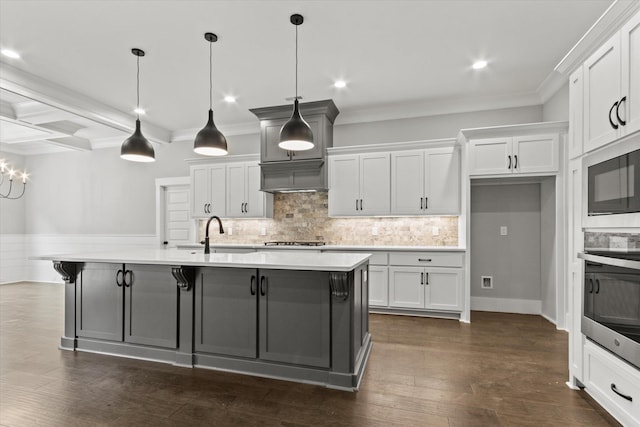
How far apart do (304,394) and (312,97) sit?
150 inches

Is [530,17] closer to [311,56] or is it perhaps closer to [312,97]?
[311,56]

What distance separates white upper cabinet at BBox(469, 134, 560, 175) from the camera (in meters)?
3.86

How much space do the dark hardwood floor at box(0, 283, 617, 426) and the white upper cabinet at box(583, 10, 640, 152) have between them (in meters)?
1.80

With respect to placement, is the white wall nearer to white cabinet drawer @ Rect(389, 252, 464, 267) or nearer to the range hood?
white cabinet drawer @ Rect(389, 252, 464, 267)

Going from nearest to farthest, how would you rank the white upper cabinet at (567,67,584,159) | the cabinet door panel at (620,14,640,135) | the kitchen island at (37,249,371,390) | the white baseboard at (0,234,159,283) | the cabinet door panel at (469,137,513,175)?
the cabinet door panel at (620,14,640,135), the white upper cabinet at (567,67,584,159), the kitchen island at (37,249,371,390), the cabinet door panel at (469,137,513,175), the white baseboard at (0,234,159,283)

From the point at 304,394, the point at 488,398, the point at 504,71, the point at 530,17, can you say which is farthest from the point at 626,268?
the point at 504,71

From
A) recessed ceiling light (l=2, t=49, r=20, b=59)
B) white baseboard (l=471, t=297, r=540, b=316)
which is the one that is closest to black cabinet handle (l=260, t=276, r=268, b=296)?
white baseboard (l=471, t=297, r=540, b=316)

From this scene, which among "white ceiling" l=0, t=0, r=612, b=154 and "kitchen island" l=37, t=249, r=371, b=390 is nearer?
"kitchen island" l=37, t=249, r=371, b=390

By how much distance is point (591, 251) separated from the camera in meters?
2.17

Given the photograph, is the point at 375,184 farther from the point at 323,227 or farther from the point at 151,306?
the point at 151,306

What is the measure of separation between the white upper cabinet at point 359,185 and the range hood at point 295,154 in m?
0.20

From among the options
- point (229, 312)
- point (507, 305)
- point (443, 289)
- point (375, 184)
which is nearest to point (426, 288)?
point (443, 289)

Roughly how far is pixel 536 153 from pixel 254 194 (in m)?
4.06

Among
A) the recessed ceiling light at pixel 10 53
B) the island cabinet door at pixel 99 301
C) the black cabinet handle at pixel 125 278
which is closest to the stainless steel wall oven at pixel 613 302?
the black cabinet handle at pixel 125 278
